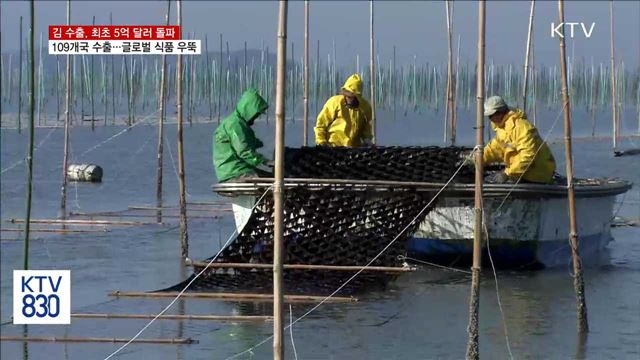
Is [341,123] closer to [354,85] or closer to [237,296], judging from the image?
[354,85]

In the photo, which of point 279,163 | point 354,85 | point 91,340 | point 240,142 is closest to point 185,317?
point 91,340

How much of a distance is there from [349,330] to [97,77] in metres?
94.8

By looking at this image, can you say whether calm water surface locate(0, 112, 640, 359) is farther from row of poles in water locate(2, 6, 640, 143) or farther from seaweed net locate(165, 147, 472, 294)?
row of poles in water locate(2, 6, 640, 143)

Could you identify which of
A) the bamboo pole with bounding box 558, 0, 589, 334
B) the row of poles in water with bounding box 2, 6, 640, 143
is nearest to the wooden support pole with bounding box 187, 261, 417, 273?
the bamboo pole with bounding box 558, 0, 589, 334

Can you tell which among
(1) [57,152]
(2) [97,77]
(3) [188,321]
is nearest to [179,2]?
(3) [188,321]

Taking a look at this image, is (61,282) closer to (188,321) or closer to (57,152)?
(188,321)

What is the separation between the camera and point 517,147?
14.2m

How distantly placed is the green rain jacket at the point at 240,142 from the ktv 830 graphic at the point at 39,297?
556 cm

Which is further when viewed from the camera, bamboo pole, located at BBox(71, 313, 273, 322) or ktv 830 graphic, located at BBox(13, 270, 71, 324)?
bamboo pole, located at BBox(71, 313, 273, 322)

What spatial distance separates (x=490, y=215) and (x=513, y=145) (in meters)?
0.83

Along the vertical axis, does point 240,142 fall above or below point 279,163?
above

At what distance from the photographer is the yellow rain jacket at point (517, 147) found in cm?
1419

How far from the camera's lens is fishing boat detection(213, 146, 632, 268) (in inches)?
550

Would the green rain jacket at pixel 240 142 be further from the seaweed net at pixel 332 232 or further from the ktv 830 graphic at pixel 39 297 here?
the ktv 830 graphic at pixel 39 297
